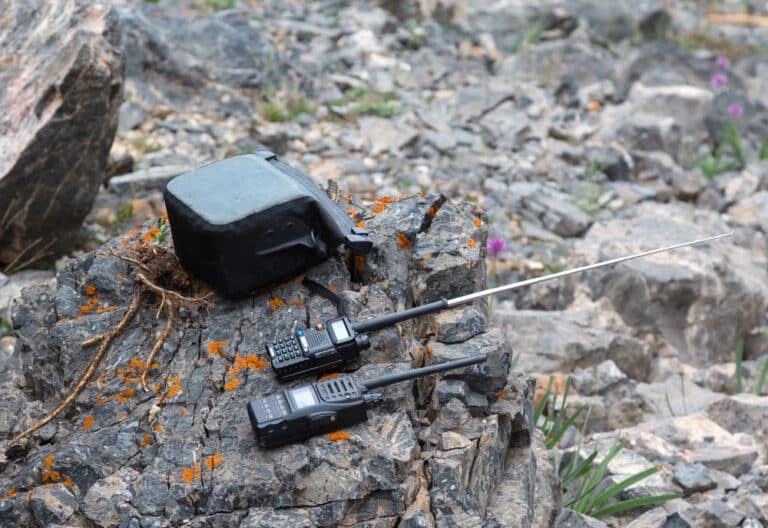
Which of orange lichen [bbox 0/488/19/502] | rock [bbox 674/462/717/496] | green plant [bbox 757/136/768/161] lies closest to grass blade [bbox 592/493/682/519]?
rock [bbox 674/462/717/496]

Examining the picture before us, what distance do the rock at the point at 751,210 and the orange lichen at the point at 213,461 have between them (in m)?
5.58

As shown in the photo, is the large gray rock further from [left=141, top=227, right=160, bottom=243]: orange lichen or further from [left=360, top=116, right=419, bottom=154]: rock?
[left=360, top=116, right=419, bottom=154]: rock

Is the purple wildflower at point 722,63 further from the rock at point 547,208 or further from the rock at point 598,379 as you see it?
the rock at point 598,379

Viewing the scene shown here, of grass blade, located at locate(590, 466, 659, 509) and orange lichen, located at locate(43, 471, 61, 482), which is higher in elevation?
orange lichen, located at locate(43, 471, 61, 482)

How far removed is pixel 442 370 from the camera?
10.4ft

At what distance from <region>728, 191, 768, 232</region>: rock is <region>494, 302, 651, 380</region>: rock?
2.33m

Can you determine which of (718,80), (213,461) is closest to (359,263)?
(213,461)

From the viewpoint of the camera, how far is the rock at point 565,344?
5.29 m

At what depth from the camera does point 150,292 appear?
11.2 ft

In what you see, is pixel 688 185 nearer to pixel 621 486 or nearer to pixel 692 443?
pixel 692 443

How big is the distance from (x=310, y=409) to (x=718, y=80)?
7219 mm

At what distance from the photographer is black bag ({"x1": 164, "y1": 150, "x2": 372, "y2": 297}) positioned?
3180 mm

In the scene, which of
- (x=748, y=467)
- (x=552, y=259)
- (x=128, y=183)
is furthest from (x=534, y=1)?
(x=748, y=467)

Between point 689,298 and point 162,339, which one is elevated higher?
point 162,339
